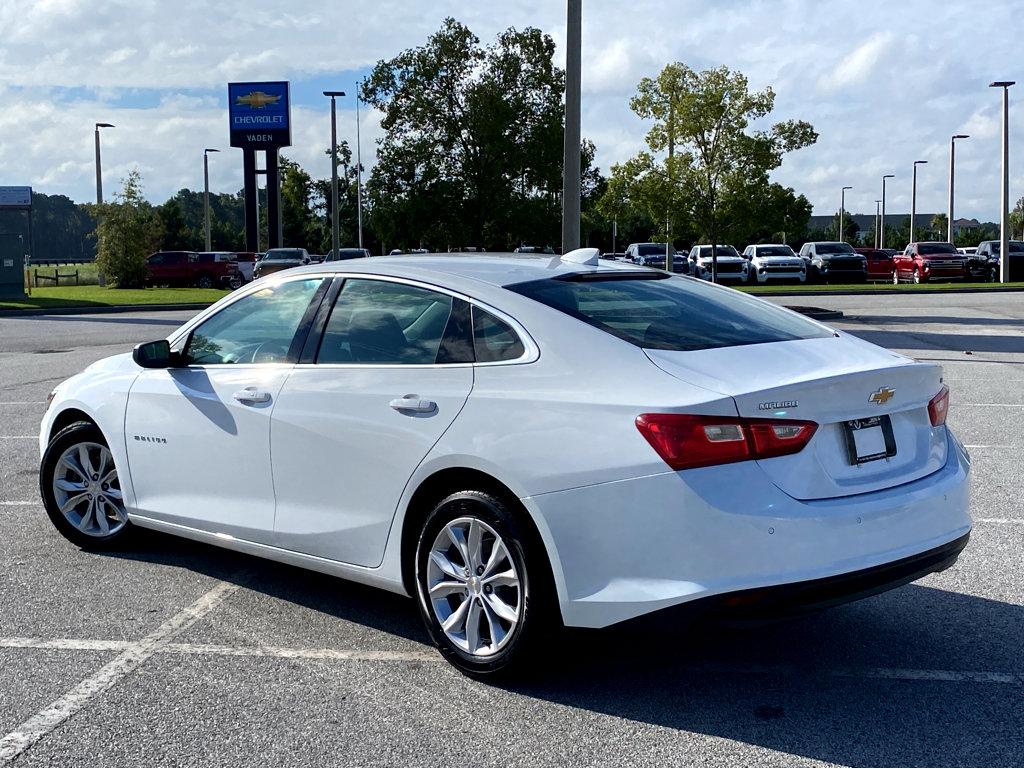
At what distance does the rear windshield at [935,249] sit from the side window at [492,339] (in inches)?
1746

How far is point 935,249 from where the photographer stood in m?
46.1

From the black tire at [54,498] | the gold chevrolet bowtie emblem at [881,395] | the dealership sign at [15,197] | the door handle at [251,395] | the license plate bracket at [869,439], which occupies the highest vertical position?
the dealership sign at [15,197]

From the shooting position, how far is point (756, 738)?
3775 mm

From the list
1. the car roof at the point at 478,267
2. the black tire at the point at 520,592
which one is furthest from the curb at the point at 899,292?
the black tire at the point at 520,592

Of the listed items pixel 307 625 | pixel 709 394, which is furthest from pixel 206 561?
pixel 709 394

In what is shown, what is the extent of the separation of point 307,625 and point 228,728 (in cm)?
113

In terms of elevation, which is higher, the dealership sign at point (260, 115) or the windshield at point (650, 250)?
the dealership sign at point (260, 115)

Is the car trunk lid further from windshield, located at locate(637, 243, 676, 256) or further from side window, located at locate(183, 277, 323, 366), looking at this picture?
windshield, located at locate(637, 243, 676, 256)

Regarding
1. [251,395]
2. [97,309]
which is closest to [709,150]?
[97,309]

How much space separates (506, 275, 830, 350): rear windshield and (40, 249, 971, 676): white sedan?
14 millimetres

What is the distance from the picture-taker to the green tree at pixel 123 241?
48844 millimetres

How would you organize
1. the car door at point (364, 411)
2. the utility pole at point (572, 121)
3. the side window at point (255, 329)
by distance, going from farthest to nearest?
the utility pole at point (572, 121)
the side window at point (255, 329)
the car door at point (364, 411)

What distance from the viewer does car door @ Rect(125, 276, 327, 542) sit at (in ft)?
16.8

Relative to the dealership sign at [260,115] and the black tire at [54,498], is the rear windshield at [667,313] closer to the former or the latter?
the black tire at [54,498]
